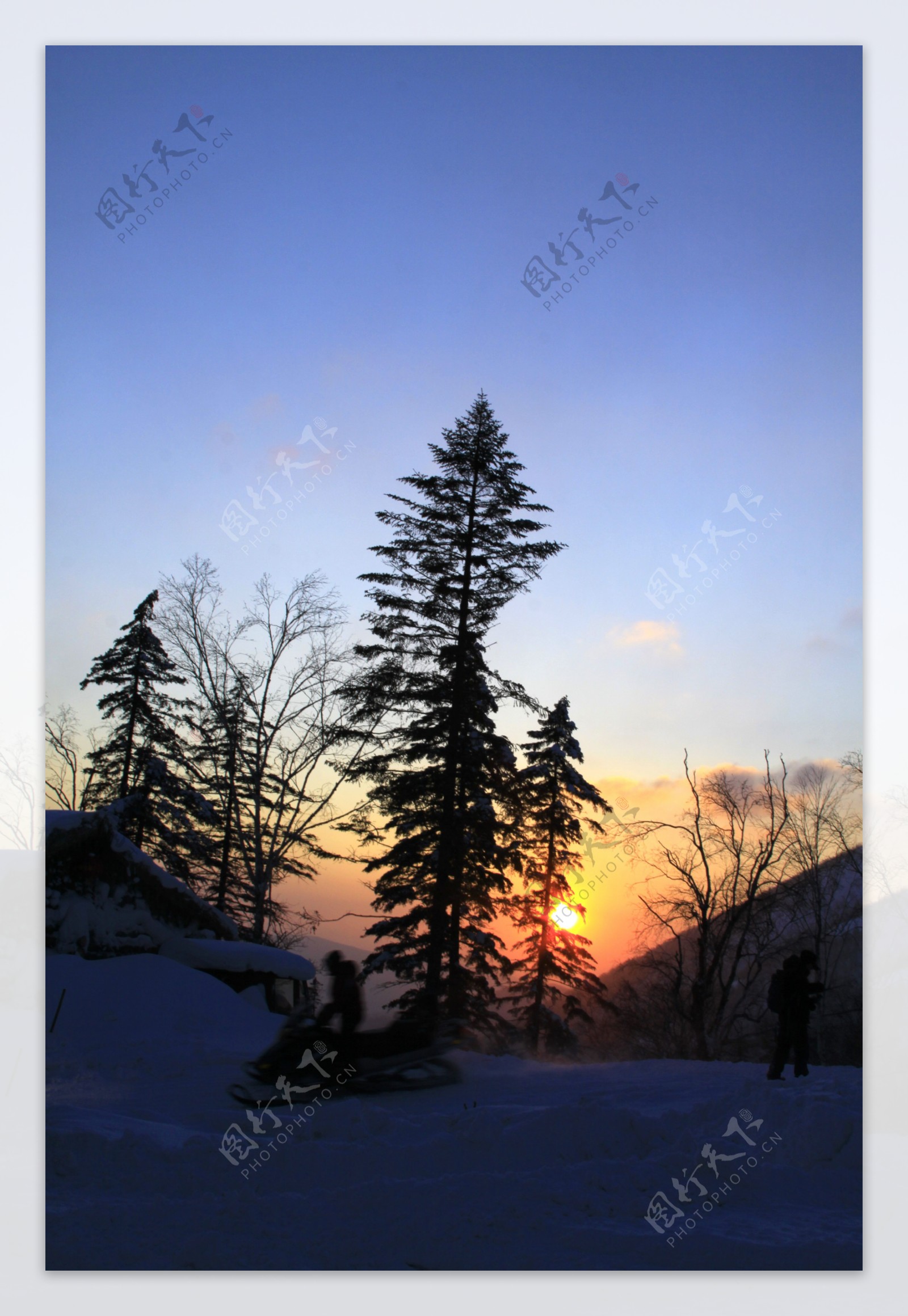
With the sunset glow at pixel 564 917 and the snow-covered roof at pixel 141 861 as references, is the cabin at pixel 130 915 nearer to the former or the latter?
the snow-covered roof at pixel 141 861

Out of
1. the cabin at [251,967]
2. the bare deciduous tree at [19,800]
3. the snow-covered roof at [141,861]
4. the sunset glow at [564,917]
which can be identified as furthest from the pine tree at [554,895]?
the bare deciduous tree at [19,800]

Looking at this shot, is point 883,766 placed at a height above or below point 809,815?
above

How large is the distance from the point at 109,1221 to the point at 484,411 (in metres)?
13.3

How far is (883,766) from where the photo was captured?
8.38 meters

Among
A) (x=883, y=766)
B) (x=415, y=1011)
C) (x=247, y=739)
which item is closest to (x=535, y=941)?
(x=415, y=1011)

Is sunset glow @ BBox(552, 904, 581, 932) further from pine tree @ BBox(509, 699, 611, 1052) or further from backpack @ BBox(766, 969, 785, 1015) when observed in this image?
backpack @ BBox(766, 969, 785, 1015)

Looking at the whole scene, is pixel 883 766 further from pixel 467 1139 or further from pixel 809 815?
pixel 809 815

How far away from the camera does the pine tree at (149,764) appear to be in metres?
16.8

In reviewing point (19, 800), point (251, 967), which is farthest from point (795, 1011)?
point (19, 800)

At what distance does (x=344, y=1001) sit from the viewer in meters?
9.95

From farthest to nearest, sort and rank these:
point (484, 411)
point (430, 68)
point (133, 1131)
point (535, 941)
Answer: point (535, 941) → point (484, 411) → point (430, 68) → point (133, 1131)

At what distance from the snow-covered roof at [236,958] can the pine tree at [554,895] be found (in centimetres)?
501

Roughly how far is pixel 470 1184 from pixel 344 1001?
2955mm

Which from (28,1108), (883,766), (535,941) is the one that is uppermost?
(883,766)
